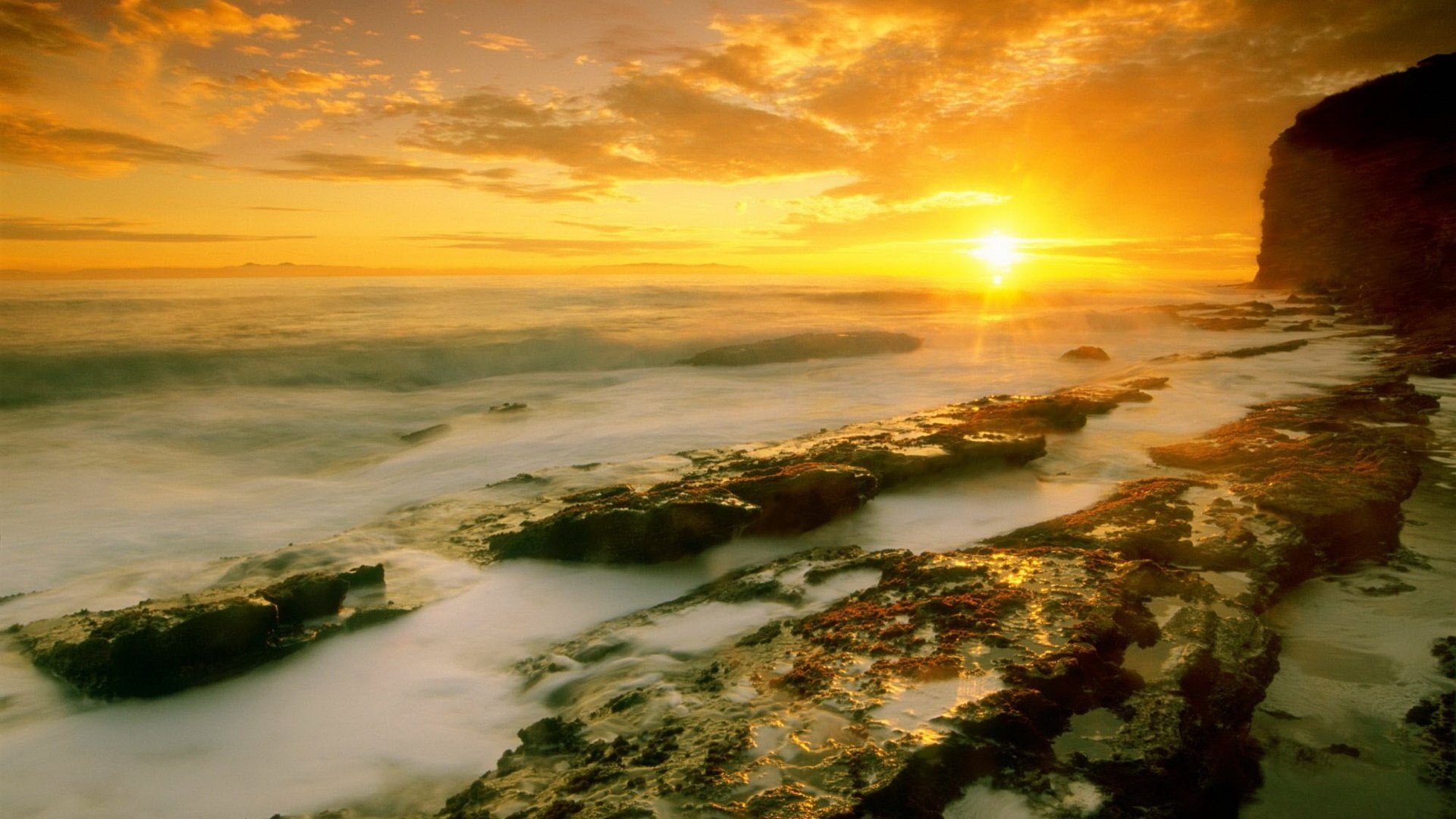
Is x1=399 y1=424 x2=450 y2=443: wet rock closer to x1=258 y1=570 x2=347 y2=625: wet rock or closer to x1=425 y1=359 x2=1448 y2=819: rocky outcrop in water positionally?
x1=258 y1=570 x2=347 y2=625: wet rock

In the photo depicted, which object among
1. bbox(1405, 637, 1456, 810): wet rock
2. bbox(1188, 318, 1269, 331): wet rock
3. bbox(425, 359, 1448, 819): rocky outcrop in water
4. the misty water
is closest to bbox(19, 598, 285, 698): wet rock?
the misty water

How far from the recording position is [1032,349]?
2081 cm

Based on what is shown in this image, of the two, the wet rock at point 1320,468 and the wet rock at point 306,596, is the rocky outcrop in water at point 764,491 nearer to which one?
the wet rock at point 306,596

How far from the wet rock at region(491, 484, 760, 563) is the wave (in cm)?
1527

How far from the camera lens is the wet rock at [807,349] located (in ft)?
60.7

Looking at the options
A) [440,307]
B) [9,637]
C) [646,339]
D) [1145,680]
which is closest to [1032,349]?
[646,339]

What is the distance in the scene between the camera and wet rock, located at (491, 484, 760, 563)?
465 centimetres

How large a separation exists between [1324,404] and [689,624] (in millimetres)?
7801

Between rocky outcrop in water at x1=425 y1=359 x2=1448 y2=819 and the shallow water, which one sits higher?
rocky outcrop in water at x1=425 y1=359 x2=1448 y2=819

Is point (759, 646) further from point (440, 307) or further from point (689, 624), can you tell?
point (440, 307)

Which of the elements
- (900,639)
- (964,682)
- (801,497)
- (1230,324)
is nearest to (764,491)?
(801,497)

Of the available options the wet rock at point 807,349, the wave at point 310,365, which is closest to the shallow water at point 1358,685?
the wet rock at point 807,349

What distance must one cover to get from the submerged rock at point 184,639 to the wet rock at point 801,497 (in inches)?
95.9

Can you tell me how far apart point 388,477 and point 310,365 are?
42.3 ft
